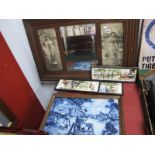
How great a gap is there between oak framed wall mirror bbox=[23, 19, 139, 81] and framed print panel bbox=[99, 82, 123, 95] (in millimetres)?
201

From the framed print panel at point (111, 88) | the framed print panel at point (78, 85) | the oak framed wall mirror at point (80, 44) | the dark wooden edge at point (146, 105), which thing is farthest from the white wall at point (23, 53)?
the dark wooden edge at point (146, 105)

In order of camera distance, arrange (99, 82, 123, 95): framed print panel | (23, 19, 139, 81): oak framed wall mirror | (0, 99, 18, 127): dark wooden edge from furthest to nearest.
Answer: (99, 82, 123, 95): framed print panel, (23, 19, 139, 81): oak framed wall mirror, (0, 99, 18, 127): dark wooden edge

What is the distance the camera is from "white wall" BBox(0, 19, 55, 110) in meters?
1.65

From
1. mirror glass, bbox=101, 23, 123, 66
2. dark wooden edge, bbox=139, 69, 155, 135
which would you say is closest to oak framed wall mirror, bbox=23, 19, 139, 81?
mirror glass, bbox=101, 23, 123, 66

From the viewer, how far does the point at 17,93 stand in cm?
179

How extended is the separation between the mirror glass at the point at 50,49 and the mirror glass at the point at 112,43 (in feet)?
1.56

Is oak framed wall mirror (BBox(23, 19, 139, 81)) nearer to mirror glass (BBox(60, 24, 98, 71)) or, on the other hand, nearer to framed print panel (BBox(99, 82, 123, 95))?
mirror glass (BBox(60, 24, 98, 71))

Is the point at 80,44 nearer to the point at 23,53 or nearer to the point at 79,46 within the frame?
the point at 79,46

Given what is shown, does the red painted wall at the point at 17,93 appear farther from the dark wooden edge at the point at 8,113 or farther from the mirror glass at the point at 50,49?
the mirror glass at the point at 50,49
